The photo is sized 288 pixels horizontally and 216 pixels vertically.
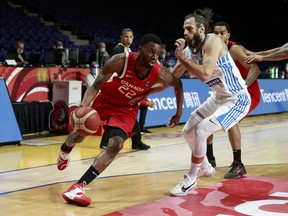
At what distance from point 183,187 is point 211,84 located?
1171 millimetres

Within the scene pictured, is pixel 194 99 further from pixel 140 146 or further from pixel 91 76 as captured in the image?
pixel 140 146

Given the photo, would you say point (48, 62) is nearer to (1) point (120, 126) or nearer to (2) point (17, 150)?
(2) point (17, 150)

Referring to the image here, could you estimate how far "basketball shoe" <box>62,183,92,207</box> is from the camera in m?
4.94

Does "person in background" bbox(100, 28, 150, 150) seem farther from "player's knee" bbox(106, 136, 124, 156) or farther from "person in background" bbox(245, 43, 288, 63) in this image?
"player's knee" bbox(106, 136, 124, 156)

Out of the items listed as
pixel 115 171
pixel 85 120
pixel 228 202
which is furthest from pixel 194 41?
pixel 115 171

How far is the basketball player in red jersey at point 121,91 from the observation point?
17.0 feet

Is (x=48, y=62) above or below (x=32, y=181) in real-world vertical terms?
above

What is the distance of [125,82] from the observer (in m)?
5.42

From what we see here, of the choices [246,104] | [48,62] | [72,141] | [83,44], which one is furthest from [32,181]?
[83,44]

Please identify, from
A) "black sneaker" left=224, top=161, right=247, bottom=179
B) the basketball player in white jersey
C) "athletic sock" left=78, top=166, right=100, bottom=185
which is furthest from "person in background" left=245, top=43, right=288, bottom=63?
"athletic sock" left=78, top=166, right=100, bottom=185

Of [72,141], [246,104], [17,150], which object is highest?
[246,104]

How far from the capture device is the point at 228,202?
5207 millimetres

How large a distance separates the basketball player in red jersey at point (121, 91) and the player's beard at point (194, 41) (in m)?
0.37

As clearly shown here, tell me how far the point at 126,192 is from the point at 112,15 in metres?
18.3
